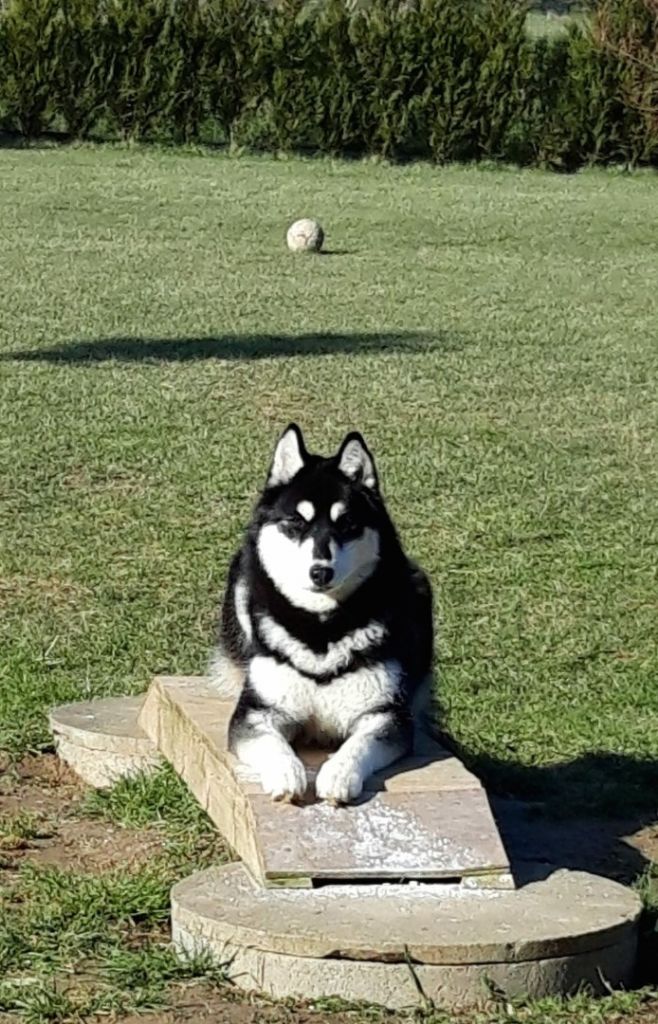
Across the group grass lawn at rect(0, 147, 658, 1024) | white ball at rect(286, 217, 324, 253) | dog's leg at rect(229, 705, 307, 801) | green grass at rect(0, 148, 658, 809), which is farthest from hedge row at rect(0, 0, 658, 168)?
dog's leg at rect(229, 705, 307, 801)

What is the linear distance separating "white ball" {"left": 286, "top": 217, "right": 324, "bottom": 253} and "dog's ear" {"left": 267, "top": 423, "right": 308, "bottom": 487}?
45.3ft

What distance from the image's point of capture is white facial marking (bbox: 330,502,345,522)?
4648 millimetres

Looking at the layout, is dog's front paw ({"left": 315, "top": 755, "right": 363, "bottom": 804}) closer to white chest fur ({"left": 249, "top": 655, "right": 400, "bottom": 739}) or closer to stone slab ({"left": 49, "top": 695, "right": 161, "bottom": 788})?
white chest fur ({"left": 249, "top": 655, "right": 400, "bottom": 739})

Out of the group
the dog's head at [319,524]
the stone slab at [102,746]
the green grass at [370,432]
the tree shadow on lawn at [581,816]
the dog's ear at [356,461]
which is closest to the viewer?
the dog's head at [319,524]

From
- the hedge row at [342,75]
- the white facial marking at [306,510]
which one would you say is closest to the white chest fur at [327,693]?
the white facial marking at [306,510]

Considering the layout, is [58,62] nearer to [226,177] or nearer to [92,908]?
[226,177]

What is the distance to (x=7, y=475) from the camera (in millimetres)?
9438

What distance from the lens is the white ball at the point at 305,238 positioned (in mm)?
18516

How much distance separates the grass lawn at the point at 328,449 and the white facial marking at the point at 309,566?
72cm

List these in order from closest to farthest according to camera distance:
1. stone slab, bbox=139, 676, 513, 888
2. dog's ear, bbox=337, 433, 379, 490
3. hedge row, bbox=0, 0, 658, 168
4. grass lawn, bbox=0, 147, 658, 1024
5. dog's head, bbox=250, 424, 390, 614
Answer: stone slab, bbox=139, 676, 513, 888 → dog's head, bbox=250, 424, 390, 614 → dog's ear, bbox=337, 433, 379, 490 → grass lawn, bbox=0, 147, 658, 1024 → hedge row, bbox=0, 0, 658, 168

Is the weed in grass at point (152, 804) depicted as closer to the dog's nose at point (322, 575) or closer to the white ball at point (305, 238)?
the dog's nose at point (322, 575)

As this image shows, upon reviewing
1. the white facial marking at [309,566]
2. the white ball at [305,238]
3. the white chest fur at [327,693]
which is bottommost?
the white ball at [305,238]

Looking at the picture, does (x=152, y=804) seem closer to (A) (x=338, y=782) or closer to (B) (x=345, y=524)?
(A) (x=338, y=782)

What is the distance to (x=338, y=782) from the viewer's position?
4.52 m
